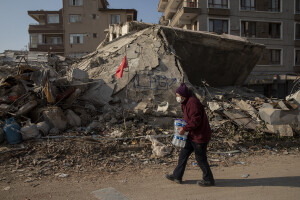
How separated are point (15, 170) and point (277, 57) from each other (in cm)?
2637

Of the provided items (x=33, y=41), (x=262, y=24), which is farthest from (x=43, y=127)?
(x=33, y=41)

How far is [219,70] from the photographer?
10.7m

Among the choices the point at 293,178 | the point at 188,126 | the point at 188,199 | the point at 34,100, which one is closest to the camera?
the point at 188,199

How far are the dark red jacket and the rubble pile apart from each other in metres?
0.38

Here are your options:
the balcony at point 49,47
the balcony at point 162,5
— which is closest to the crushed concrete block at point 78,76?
the balcony at point 49,47

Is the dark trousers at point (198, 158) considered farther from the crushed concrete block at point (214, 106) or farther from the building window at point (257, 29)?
the building window at point (257, 29)

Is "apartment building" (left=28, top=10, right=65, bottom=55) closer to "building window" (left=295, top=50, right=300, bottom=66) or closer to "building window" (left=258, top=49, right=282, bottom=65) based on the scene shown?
"building window" (left=258, top=49, right=282, bottom=65)

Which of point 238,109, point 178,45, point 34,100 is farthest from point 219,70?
point 34,100

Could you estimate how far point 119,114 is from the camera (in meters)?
6.59

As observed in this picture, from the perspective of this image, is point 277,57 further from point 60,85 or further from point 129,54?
point 60,85

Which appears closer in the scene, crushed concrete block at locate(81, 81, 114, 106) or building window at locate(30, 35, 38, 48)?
crushed concrete block at locate(81, 81, 114, 106)

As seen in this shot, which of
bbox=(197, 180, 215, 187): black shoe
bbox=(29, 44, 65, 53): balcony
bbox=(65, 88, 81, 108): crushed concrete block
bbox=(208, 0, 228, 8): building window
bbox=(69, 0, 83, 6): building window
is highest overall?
bbox=(69, 0, 83, 6): building window

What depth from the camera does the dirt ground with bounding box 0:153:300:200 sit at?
3303 mm

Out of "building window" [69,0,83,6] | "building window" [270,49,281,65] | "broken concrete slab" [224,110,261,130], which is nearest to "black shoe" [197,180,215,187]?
"broken concrete slab" [224,110,261,130]
